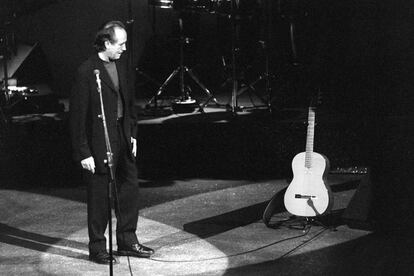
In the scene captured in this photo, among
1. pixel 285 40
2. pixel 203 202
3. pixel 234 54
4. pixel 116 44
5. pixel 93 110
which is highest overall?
pixel 116 44

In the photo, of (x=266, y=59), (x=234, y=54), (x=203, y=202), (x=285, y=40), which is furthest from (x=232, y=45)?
(x=203, y=202)

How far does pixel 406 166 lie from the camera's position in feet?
28.5

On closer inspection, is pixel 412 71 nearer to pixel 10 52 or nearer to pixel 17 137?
pixel 17 137

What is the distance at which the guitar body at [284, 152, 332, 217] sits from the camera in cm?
706

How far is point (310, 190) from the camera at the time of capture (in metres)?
7.10

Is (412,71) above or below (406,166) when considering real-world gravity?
above

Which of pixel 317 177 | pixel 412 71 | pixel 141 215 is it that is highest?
pixel 412 71

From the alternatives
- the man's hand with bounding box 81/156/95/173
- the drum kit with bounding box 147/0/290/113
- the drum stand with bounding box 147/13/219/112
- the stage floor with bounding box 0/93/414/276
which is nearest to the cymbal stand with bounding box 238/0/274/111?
the drum kit with bounding box 147/0/290/113

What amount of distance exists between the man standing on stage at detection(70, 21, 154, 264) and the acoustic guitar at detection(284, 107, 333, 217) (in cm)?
158

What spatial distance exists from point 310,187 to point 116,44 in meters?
2.41

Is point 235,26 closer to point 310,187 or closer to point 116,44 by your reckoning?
point 310,187

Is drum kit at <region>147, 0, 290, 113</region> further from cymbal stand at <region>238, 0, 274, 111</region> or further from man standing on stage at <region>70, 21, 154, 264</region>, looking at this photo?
man standing on stage at <region>70, 21, 154, 264</region>

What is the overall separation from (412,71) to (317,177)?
352cm

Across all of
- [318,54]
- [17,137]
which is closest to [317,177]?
[318,54]
